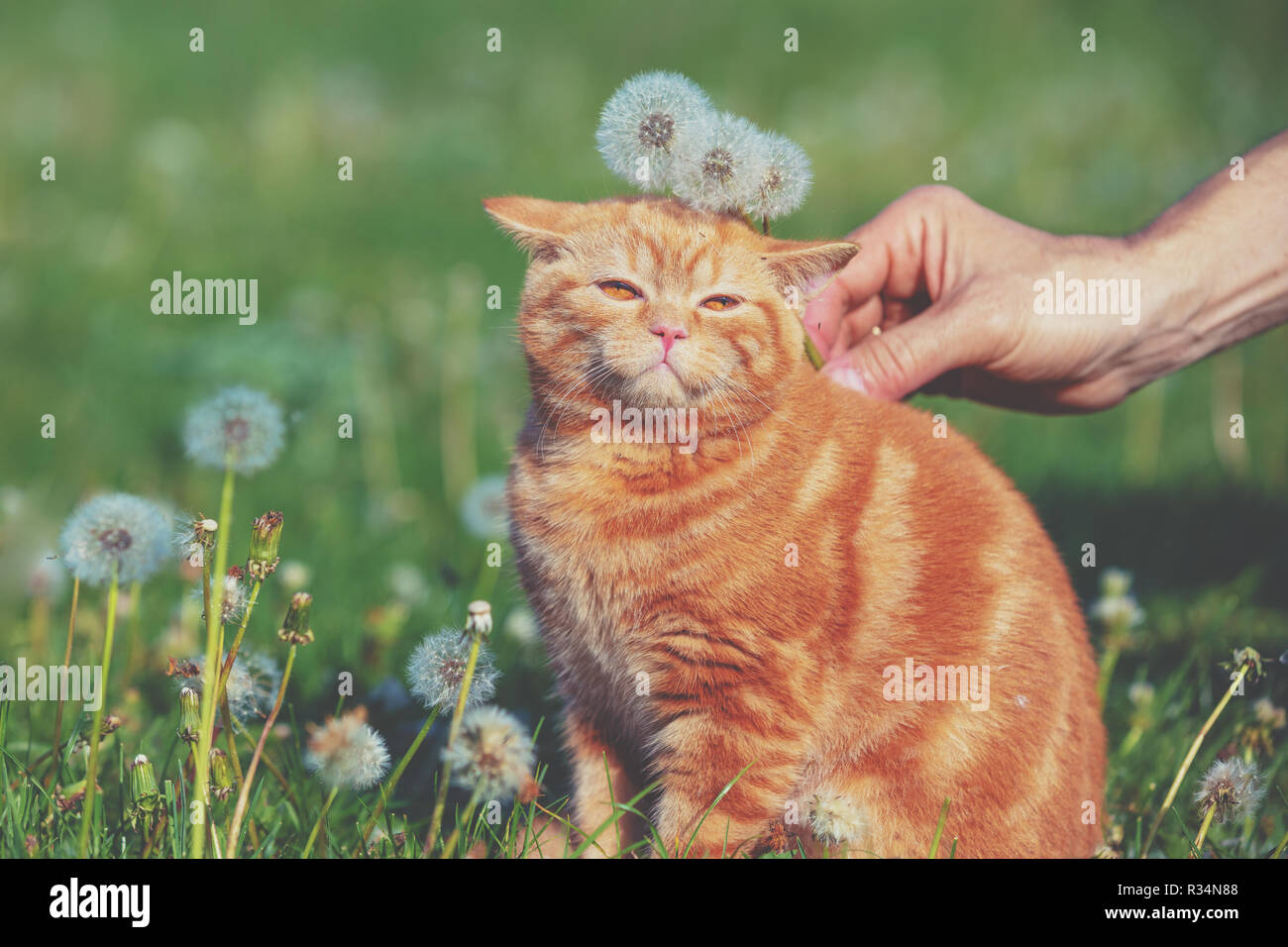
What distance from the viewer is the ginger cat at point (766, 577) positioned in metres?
2.02

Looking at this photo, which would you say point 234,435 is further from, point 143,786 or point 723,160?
point 723,160

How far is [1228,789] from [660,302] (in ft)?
4.18

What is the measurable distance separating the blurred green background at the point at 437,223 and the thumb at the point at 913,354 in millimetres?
318

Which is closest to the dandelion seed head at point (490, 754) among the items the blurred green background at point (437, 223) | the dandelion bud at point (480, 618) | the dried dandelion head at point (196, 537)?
the dandelion bud at point (480, 618)

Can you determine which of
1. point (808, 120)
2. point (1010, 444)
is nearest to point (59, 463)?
point (1010, 444)

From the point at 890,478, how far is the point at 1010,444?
263 centimetres

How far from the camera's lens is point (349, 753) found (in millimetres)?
1714

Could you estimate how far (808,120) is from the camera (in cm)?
755

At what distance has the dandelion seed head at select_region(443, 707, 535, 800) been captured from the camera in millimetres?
1756

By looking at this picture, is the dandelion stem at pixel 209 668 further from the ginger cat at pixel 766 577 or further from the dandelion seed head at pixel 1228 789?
the dandelion seed head at pixel 1228 789

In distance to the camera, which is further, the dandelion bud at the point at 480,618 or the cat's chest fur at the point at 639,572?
the cat's chest fur at the point at 639,572

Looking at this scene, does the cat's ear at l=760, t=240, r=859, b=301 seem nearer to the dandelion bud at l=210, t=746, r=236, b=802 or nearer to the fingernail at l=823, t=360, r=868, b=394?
the fingernail at l=823, t=360, r=868, b=394

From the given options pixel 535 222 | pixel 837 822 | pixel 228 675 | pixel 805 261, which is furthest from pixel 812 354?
pixel 228 675
